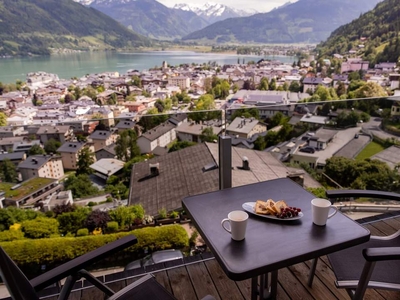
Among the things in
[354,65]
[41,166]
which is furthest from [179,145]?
[354,65]

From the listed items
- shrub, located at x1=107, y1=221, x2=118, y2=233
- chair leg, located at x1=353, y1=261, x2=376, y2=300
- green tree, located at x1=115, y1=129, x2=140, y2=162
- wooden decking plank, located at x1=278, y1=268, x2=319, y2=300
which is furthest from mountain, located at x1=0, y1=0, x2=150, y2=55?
chair leg, located at x1=353, y1=261, x2=376, y2=300

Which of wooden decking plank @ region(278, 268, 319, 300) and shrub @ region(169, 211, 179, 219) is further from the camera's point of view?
shrub @ region(169, 211, 179, 219)

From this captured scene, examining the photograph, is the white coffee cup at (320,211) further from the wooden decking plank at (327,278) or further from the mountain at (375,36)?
the mountain at (375,36)

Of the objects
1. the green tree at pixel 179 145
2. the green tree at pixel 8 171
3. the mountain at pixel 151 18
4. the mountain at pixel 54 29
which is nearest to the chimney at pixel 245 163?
the green tree at pixel 179 145

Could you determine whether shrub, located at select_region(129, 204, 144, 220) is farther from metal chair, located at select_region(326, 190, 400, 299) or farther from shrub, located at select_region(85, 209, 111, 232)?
metal chair, located at select_region(326, 190, 400, 299)

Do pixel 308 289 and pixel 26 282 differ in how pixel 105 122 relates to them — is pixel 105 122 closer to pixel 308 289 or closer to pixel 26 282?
pixel 26 282

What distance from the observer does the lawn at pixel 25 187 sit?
281cm

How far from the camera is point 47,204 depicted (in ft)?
14.2

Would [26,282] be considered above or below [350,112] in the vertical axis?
below

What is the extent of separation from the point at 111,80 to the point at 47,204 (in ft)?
175

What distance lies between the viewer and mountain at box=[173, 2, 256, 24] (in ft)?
572

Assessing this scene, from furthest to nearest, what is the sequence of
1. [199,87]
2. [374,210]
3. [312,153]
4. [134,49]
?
[134,49], [199,87], [312,153], [374,210]

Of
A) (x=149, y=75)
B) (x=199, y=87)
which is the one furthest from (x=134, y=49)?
(x=199, y=87)

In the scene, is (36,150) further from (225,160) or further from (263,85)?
(263,85)
